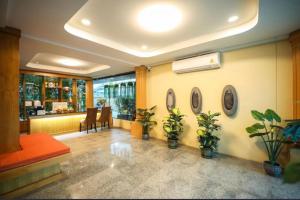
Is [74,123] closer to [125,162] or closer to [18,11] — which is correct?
[125,162]

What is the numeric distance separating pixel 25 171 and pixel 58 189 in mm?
550

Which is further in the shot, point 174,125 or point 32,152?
point 174,125

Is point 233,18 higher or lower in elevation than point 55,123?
higher

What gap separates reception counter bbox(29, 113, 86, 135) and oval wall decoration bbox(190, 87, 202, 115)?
4.78 metres

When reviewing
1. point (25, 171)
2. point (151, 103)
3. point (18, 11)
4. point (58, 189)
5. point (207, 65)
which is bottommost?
point (58, 189)

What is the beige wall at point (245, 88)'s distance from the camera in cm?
274

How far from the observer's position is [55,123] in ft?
17.4

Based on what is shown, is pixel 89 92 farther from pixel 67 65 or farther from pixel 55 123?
pixel 55 123

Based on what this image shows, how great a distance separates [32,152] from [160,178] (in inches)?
86.7

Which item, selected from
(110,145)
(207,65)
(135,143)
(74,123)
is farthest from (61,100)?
(207,65)

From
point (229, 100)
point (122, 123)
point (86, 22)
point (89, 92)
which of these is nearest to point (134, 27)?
point (86, 22)

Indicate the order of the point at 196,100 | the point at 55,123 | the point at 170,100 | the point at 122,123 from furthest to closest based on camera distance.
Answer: the point at 122,123 < the point at 55,123 < the point at 170,100 < the point at 196,100

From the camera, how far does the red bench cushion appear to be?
6.55 ft

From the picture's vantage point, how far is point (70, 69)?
6.12 metres
